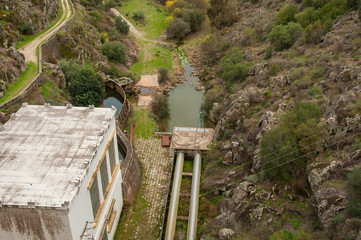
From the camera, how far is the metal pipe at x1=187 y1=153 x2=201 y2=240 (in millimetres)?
22922

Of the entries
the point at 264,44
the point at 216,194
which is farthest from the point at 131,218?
the point at 264,44

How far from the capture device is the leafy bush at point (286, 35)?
43.0 meters

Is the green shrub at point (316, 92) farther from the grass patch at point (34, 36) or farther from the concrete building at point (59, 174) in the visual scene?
the grass patch at point (34, 36)

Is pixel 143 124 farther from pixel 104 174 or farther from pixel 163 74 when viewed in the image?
pixel 104 174

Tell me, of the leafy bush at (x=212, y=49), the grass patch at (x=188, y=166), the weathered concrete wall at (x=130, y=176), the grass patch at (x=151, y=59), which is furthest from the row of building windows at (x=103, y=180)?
the leafy bush at (x=212, y=49)

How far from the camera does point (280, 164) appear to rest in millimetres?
21625

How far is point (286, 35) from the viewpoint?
42.9 m

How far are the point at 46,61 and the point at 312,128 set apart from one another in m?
36.7

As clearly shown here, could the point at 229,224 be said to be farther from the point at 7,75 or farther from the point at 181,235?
the point at 7,75

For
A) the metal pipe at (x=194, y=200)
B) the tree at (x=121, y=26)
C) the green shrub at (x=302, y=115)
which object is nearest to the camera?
the metal pipe at (x=194, y=200)

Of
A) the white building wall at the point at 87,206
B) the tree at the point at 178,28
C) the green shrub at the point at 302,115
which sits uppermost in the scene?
the tree at the point at 178,28

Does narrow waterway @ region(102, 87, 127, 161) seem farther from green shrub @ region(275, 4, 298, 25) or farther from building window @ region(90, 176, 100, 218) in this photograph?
green shrub @ region(275, 4, 298, 25)

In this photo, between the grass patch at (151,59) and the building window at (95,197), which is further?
the grass patch at (151,59)

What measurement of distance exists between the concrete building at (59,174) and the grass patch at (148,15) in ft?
180
